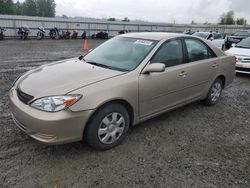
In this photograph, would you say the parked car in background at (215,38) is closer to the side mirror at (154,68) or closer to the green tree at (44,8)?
the side mirror at (154,68)

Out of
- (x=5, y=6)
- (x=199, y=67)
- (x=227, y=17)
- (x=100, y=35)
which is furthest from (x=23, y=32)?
(x=227, y=17)

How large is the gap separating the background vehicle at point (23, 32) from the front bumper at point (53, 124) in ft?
63.3

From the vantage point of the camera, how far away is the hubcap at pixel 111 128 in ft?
10.4

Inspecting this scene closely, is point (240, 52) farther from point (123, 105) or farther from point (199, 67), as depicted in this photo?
point (123, 105)

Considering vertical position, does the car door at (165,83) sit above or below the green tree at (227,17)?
below

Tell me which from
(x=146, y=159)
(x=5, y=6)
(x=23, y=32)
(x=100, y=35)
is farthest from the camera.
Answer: (x=5, y=6)

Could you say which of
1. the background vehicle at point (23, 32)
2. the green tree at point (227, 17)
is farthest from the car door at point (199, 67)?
the green tree at point (227, 17)

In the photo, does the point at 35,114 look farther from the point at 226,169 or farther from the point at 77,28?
the point at 77,28

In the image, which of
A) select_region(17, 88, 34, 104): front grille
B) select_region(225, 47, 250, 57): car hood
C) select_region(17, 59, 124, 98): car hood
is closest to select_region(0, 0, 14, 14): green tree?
select_region(225, 47, 250, 57): car hood

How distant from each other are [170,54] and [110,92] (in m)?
1.51

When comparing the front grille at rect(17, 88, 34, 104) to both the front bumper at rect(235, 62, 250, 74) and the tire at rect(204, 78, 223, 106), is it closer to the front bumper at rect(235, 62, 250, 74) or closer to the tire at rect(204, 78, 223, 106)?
the tire at rect(204, 78, 223, 106)

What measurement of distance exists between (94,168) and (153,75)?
1619 mm

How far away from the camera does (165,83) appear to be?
3.81 meters

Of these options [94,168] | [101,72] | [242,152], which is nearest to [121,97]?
[101,72]
